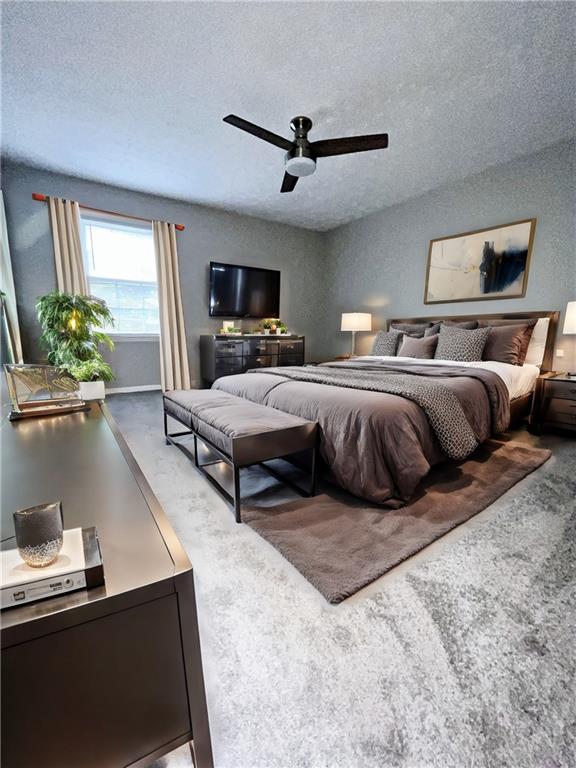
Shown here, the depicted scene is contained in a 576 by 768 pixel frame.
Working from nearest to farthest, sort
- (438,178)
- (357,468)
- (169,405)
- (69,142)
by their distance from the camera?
(357,468), (169,405), (69,142), (438,178)

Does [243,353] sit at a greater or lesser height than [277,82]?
lesser

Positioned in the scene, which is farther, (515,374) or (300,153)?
(515,374)

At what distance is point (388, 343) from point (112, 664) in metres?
4.18

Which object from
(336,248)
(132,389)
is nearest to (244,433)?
(132,389)

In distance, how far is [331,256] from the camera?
5.92 meters

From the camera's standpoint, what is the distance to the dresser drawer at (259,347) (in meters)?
4.87

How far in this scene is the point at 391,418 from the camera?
5.66 feet

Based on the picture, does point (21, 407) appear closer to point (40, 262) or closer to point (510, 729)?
point (510, 729)

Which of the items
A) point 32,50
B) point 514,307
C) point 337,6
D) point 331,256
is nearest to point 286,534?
point 337,6

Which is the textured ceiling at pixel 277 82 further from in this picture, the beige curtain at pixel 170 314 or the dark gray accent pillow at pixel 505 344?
the dark gray accent pillow at pixel 505 344

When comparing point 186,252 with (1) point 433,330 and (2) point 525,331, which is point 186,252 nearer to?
(1) point 433,330

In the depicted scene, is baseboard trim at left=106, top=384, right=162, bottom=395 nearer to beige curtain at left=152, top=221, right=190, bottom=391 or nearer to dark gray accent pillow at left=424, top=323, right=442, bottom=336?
beige curtain at left=152, top=221, right=190, bottom=391

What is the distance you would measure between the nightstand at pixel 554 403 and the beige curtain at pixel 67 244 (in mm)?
5140

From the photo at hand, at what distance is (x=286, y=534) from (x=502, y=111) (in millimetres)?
3607
